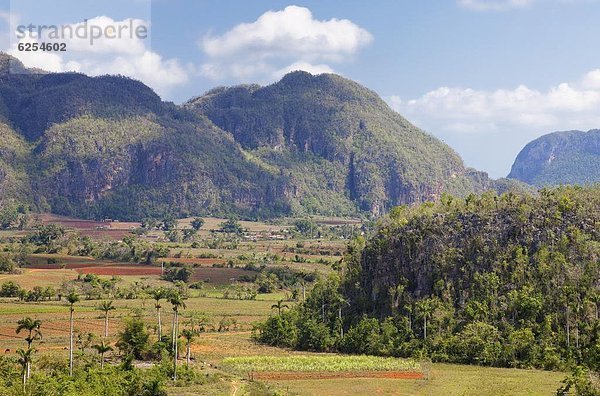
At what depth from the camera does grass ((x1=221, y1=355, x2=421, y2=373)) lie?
6103cm

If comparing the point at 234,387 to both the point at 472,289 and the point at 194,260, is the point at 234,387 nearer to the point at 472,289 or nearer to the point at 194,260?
the point at 472,289

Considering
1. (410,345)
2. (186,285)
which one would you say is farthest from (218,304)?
(410,345)

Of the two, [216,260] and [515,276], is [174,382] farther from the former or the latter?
[216,260]

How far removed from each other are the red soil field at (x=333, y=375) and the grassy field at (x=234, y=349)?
16cm

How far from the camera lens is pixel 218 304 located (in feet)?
336

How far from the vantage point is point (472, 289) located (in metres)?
71.0

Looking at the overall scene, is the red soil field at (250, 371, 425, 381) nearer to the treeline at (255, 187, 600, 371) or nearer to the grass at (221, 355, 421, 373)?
the grass at (221, 355, 421, 373)

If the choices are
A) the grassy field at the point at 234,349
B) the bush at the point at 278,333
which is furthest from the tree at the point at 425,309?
the bush at the point at 278,333

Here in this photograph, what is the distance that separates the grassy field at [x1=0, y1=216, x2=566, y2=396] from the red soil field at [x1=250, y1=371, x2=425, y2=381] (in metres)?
0.16

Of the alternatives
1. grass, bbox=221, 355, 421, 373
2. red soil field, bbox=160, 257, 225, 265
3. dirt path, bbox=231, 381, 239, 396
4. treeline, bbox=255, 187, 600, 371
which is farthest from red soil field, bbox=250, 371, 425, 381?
red soil field, bbox=160, 257, 225, 265

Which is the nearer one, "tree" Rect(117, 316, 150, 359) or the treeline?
the treeline

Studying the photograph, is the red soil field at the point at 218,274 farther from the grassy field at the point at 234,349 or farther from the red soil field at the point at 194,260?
the red soil field at the point at 194,260

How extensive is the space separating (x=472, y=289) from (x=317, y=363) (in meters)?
17.7

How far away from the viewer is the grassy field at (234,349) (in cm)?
5409
